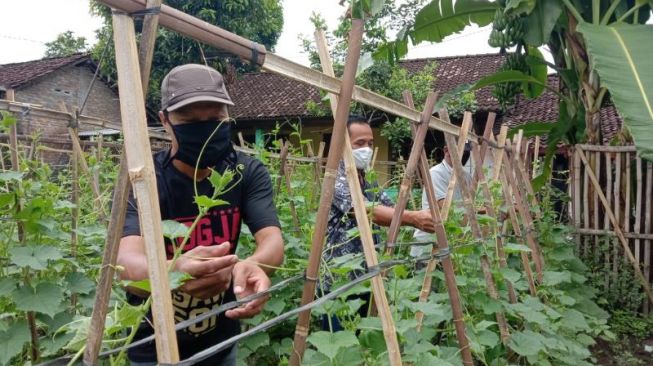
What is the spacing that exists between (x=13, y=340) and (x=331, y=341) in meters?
1.11

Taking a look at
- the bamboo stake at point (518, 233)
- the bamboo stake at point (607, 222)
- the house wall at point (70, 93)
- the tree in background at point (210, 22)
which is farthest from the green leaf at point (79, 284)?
the house wall at point (70, 93)

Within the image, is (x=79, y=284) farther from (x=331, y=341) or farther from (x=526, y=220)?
(x=526, y=220)

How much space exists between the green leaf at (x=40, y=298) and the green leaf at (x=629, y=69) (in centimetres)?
316

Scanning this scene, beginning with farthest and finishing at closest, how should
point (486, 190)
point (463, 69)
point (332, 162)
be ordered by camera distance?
point (463, 69) → point (486, 190) → point (332, 162)

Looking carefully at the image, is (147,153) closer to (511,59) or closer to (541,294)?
(541,294)

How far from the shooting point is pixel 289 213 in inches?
182

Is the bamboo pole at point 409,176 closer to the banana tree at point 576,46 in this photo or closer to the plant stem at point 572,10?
the banana tree at point 576,46

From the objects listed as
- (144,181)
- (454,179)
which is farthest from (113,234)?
(454,179)

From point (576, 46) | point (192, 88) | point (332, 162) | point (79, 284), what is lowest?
point (79, 284)

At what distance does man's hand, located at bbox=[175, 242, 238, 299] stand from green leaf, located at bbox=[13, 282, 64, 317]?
0.84 meters

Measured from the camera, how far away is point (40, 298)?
1.95 meters

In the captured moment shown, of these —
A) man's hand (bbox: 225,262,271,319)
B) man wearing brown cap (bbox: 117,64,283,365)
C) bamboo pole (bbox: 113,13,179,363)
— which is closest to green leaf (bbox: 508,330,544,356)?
man wearing brown cap (bbox: 117,64,283,365)

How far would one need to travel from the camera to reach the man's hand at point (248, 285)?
1.54 meters

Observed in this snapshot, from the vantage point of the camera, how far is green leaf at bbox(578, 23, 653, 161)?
11.5 ft
